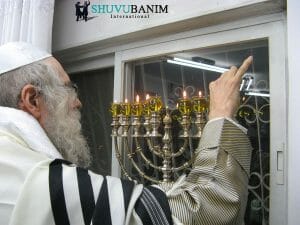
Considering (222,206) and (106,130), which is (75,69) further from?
(222,206)

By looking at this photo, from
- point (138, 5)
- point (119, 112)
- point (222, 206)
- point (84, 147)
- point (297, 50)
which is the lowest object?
point (222, 206)

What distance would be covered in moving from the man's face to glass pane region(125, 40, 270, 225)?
405 millimetres

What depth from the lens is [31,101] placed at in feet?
2.77

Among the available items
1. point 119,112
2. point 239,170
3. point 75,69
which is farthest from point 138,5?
point 239,170

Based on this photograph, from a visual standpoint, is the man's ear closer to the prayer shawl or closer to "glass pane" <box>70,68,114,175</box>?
the prayer shawl

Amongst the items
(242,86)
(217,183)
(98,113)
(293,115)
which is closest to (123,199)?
(217,183)

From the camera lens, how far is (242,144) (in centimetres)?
81

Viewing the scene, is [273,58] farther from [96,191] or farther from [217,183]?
[96,191]

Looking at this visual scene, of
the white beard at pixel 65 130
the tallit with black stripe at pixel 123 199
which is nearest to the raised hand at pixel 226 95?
the tallit with black stripe at pixel 123 199

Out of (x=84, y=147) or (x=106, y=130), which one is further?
(x=106, y=130)

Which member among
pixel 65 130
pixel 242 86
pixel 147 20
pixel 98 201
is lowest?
pixel 98 201

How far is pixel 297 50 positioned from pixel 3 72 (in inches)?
28.1

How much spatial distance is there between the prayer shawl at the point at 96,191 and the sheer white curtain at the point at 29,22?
2.39 feet

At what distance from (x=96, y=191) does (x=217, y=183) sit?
25 cm
